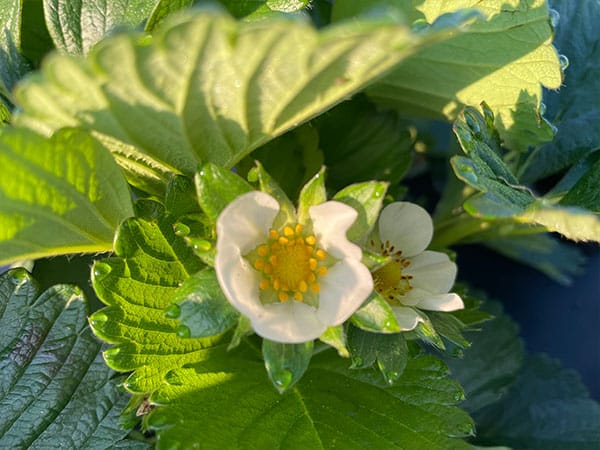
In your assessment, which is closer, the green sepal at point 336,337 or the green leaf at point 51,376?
the green sepal at point 336,337

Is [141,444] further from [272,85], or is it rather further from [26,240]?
[272,85]

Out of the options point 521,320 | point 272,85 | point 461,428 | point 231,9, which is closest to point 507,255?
point 521,320

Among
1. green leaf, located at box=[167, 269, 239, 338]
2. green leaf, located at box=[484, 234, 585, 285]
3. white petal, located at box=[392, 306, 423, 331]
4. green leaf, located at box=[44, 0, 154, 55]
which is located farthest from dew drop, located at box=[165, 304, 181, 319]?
green leaf, located at box=[484, 234, 585, 285]

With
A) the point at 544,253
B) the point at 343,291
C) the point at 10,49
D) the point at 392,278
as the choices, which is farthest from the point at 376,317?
the point at 544,253

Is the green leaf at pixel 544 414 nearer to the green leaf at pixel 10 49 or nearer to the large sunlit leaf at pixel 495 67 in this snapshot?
the large sunlit leaf at pixel 495 67

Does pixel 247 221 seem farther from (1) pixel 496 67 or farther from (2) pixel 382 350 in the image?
(1) pixel 496 67

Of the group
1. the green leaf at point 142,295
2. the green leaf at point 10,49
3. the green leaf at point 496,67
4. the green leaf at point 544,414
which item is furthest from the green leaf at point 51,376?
the green leaf at point 544,414
